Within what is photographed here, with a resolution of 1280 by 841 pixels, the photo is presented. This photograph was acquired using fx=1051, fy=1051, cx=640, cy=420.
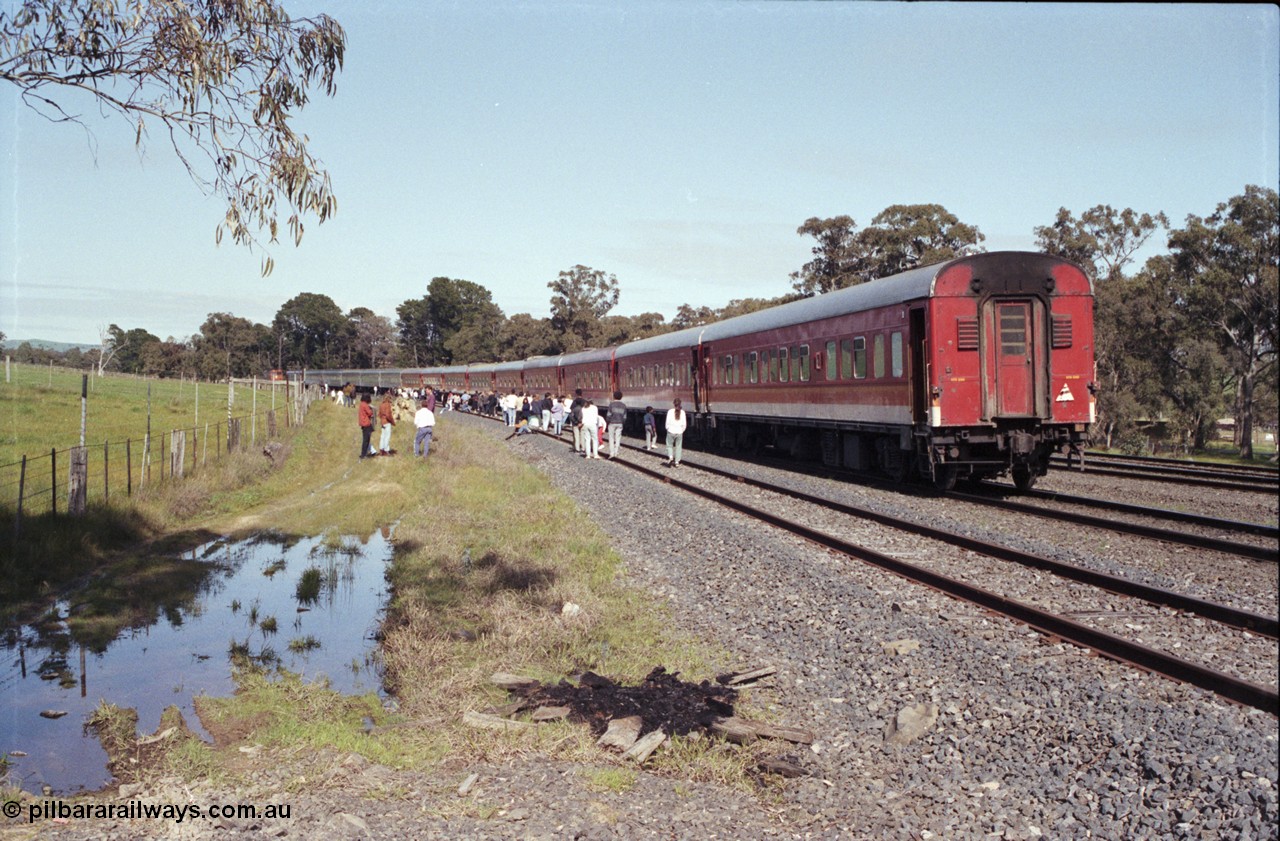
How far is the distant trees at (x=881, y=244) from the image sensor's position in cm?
5094

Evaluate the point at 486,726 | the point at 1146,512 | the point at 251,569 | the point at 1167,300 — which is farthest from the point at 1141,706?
the point at 1167,300

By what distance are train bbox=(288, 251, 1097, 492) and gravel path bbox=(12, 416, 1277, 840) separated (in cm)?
765

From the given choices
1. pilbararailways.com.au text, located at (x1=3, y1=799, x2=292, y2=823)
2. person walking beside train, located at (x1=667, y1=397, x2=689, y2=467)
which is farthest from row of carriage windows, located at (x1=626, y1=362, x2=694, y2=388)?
pilbararailways.com.au text, located at (x1=3, y1=799, x2=292, y2=823)

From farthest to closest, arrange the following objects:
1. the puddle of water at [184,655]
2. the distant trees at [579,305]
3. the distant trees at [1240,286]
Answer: the distant trees at [579,305], the puddle of water at [184,655], the distant trees at [1240,286]

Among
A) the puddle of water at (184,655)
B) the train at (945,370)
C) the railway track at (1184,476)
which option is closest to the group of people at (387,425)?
the train at (945,370)

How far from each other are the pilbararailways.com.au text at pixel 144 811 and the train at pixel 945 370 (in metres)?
11.7

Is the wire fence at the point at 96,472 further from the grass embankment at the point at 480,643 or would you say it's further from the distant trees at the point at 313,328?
the distant trees at the point at 313,328

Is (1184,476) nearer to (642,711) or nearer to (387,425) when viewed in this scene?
(642,711)

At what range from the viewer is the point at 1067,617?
8.36 meters

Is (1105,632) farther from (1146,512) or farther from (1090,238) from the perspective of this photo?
(1090,238)

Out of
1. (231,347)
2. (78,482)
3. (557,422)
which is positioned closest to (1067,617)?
(78,482)

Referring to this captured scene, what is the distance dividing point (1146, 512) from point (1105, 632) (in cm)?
559

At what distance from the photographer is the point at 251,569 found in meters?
14.4

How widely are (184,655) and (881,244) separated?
47.6 meters
